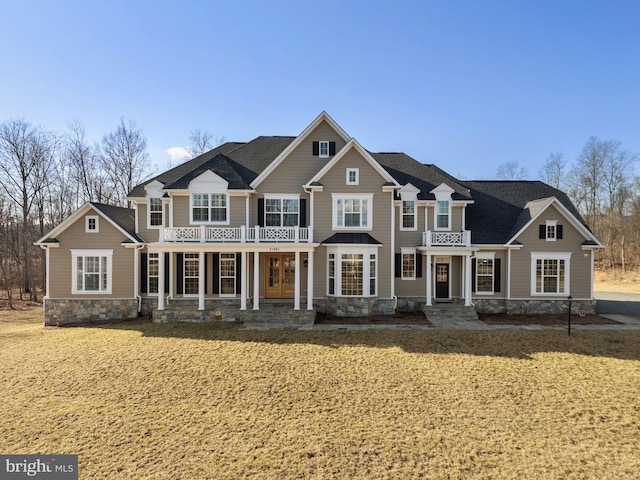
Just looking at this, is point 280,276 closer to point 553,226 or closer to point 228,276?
point 228,276

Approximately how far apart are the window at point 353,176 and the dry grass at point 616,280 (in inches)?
1125

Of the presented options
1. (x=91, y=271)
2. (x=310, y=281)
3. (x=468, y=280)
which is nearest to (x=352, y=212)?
(x=310, y=281)

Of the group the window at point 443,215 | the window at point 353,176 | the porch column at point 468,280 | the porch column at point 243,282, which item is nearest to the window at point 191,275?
the porch column at point 243,282

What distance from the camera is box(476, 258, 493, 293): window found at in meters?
17.6

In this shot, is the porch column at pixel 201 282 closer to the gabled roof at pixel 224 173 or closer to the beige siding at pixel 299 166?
the gabled roof at pixel 224 173

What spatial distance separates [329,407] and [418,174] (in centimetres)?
1512

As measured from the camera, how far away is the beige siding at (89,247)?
53.1 feet

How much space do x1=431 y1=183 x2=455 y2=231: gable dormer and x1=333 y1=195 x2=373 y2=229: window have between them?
13.3 ft

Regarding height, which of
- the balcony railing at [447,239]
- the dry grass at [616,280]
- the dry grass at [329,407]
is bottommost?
the dry grass at [616,280]

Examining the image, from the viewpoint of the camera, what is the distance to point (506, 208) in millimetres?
19047

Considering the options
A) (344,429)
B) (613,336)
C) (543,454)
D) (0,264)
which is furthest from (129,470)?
(0,264)

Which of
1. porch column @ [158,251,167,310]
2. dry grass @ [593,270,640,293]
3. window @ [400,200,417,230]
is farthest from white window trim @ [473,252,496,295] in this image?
dry grass @ [593,270,640,293]

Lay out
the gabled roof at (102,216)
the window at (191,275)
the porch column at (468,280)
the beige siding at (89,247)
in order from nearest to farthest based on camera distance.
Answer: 1. the gabled roof at (102,216)
2. the beige siding at (89,247)
3. the porch column at (468,280)
4. the window at (191,275)

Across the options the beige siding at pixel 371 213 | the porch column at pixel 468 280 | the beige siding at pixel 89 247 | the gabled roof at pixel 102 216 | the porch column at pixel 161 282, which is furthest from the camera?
the porch column at pixel 468 280
